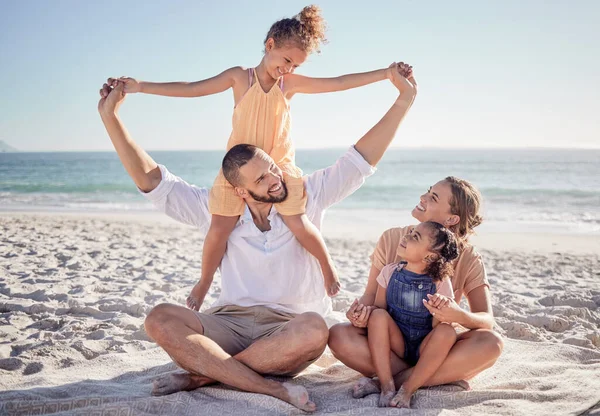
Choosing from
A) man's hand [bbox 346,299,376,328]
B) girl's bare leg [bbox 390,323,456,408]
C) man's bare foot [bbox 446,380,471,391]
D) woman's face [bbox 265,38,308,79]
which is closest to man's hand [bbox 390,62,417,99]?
woman's face [bbox 265,38,308,79]

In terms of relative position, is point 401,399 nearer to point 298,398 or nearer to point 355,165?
point 298,398

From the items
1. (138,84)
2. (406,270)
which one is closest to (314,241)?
(406,270)

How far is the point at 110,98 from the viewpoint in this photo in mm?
3354

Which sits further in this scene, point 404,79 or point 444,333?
point 404,79

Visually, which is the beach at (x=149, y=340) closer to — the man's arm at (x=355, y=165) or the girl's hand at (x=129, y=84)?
the man's arm at (x=355, y=165)

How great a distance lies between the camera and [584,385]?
3043mm

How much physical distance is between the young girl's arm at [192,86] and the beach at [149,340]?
5.84 feet

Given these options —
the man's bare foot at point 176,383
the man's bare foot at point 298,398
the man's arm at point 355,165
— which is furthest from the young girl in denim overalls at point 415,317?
the man's bare foot at point 176,383

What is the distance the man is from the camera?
112 inches

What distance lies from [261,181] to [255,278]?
1.85 feet

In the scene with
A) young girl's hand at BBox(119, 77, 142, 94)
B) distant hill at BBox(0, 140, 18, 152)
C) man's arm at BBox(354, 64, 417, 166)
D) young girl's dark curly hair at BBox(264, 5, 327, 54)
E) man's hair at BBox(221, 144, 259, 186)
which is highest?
distant hill at BBox(0, 140, 18, 152)

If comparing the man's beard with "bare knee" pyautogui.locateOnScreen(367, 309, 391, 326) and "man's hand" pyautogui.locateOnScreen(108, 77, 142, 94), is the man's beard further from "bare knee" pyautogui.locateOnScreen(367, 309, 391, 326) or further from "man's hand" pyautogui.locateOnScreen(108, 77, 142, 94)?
"man's hand" pyautogui.locateOnScreen(108, 77, 142, 94)

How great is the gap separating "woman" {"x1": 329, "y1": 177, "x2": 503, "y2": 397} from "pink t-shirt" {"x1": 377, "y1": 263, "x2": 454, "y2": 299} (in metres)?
0.08

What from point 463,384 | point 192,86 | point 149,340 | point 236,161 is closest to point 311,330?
point 463,384
